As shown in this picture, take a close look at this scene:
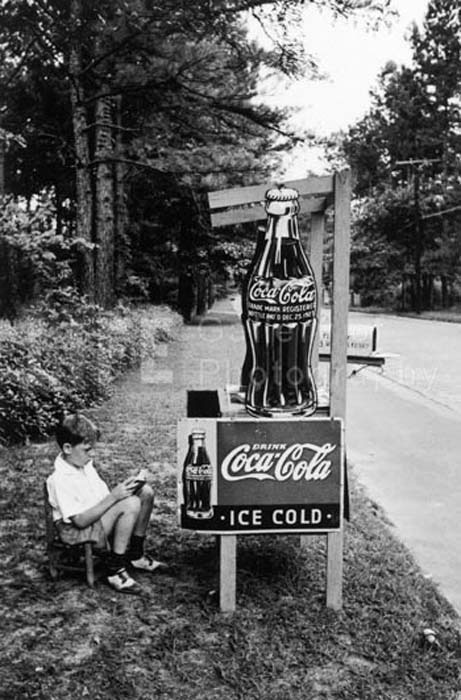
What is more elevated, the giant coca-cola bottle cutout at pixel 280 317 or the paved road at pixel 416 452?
the giant coca-cola bottle cutout at pixel 280 317

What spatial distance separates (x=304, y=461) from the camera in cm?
394

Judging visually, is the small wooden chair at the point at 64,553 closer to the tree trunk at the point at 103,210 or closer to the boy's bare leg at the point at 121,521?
the boy's bare leg at the point at 121,521

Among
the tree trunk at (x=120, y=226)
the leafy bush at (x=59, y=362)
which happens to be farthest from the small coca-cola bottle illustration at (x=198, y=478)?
the tree trunk at (x=120, y=226)

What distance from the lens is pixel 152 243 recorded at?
28.6 m

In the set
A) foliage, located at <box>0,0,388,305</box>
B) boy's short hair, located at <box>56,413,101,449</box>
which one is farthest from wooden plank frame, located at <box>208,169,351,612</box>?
foliage, located at <box>0,0,388,305</box>

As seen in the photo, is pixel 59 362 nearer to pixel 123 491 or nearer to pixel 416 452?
pixel 416 452

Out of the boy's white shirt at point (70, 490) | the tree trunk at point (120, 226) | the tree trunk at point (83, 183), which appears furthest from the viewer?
the tree trunk at point (120, 226)

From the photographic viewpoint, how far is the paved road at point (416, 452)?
5254 mm

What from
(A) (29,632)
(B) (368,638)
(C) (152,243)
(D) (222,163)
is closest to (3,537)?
(A) (29,632)

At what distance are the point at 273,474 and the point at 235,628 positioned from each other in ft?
2.57

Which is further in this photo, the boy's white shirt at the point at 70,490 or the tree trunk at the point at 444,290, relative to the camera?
the tree trunk at the point at 444,290

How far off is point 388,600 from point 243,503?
100cm

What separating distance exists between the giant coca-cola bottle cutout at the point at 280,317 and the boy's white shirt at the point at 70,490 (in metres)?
0.99

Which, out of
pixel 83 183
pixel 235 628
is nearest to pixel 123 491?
pixel 235 628
